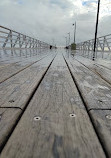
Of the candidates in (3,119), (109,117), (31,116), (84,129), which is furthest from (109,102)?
(3,119)

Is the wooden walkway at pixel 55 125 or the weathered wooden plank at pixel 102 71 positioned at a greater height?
the weathered wooden plank at pixel 102 71

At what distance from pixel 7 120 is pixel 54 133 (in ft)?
0.75

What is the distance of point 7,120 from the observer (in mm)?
698

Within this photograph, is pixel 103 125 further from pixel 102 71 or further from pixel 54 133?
pixel 102 71

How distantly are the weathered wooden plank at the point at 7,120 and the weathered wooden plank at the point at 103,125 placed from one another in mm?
348

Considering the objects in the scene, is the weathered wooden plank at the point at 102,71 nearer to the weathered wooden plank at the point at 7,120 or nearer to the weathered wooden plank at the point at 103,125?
the weathered wooden plank at the point at 103,125

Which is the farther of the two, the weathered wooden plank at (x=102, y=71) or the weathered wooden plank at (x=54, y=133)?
the weathered wooden plank at (x=102, y=71)

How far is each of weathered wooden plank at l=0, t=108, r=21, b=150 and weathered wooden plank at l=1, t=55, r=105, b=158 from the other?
0.03m

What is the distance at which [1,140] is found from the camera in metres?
0.55

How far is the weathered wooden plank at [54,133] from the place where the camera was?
0.50 metres

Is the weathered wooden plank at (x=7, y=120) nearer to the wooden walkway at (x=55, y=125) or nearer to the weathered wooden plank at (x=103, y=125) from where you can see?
the wooden walkway at (x=55, y=125)

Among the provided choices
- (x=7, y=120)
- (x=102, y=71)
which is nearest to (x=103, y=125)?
(x=7, y=120)

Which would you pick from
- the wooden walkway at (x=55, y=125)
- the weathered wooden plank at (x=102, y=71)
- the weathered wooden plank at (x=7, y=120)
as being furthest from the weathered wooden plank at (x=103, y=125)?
the weathered wooden plank at (x=102, y=71)

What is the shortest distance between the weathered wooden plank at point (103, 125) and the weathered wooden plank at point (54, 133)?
0.9 inches
